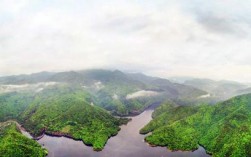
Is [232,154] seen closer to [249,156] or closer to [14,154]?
[249,156]

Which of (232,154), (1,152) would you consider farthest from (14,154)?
(232,154)

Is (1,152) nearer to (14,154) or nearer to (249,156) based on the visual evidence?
(14,154)

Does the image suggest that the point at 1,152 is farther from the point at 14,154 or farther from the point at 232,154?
the point at 232,154

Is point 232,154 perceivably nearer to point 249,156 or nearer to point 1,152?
point 249,156

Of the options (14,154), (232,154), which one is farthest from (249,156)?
(14,154)
